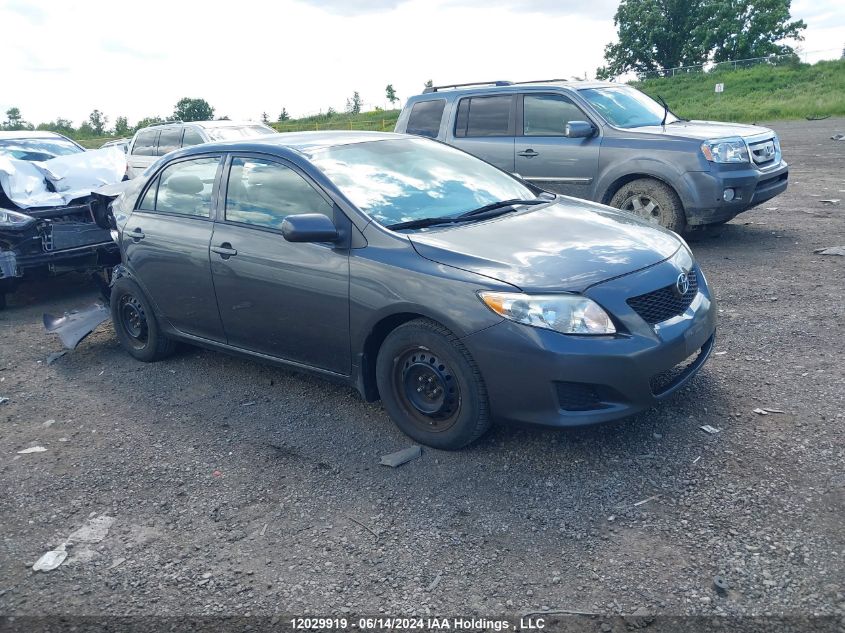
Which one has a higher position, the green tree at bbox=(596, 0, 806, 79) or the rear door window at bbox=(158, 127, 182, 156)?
the green tree at bbox=(596, 0, 806, 79)

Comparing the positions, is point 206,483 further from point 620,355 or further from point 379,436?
point 620,355

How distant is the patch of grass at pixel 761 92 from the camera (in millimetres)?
29603

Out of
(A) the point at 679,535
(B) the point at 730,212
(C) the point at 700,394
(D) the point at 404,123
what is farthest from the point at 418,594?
(D) the point at 404,123

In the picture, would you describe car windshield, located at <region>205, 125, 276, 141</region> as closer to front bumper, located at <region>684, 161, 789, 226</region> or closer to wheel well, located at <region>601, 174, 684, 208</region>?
wheel well, located at <region>601, 174, 684, 208</region>

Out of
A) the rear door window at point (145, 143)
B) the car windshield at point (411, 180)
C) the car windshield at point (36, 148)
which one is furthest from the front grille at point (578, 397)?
the rear door window at point (145, 143)

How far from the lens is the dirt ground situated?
9.87ft

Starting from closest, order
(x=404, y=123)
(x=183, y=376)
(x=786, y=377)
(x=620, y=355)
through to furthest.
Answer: (x=620, y=355) → (x=786, y=377) → (x=183, y=376) → (x=404, y=123)

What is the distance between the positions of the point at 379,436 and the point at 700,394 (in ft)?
6.46

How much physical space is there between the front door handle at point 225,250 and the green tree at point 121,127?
56181 mm

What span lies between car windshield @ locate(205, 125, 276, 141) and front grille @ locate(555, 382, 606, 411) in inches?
447

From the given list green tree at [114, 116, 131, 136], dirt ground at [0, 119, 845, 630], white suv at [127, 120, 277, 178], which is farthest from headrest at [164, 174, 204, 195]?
green tree at [114, 116, 131, 136]

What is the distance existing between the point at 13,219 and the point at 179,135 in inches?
288

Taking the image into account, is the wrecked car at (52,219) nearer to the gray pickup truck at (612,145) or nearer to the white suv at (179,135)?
the gray pickup truck at (612,145)

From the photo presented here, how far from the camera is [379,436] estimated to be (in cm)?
443
